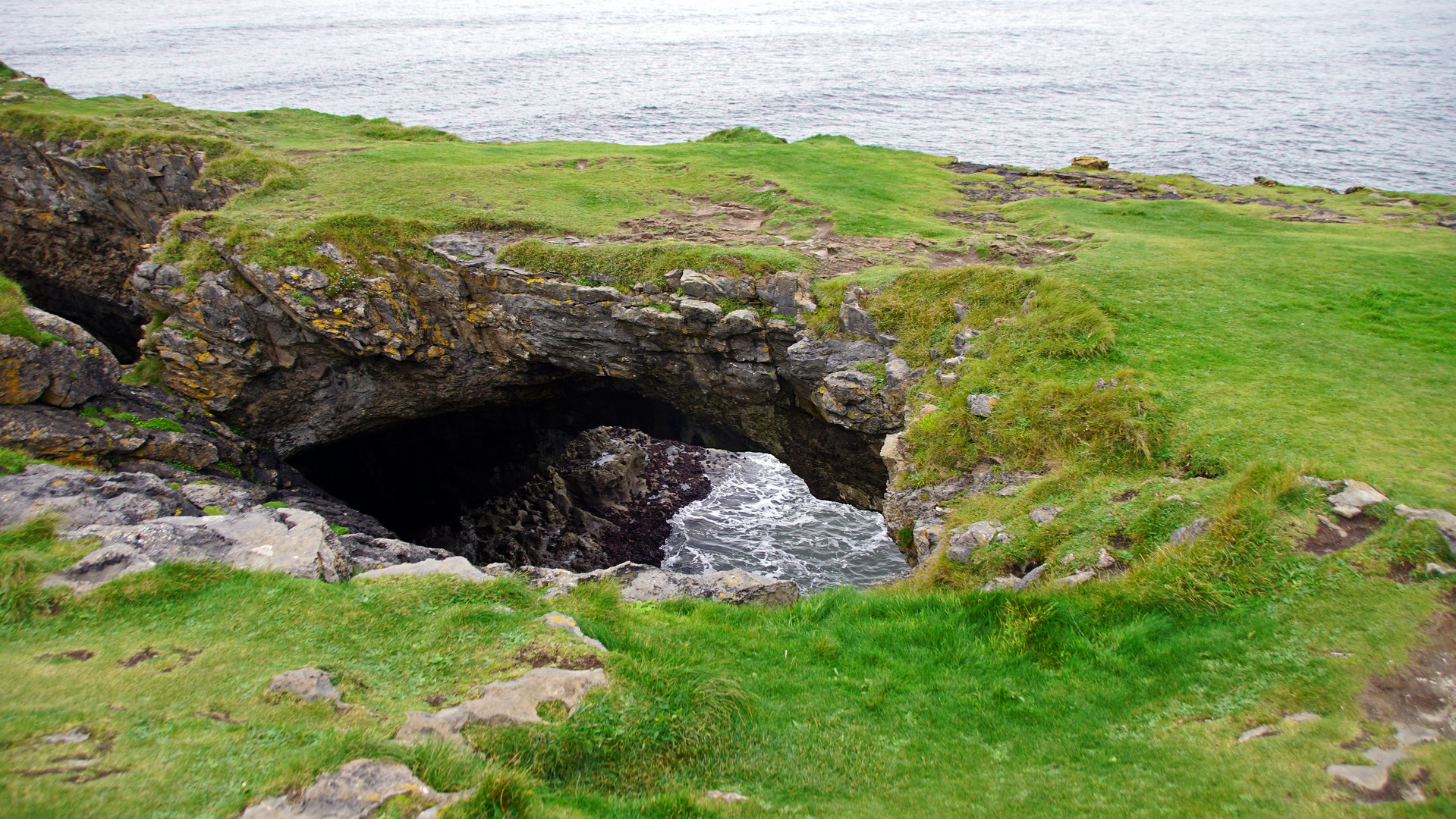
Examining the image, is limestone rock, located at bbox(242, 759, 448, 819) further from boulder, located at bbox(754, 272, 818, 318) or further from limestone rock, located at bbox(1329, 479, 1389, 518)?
boulder, located at bbox(754, 272, 818, 318)

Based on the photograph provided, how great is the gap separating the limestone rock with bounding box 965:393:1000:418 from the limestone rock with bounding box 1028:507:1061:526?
2985mm

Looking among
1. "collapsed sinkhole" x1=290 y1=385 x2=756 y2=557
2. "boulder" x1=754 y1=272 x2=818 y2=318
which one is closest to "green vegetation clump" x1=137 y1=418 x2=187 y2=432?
"collapsed sinkhole" x1=290 y1=385 x2=756 y2=557

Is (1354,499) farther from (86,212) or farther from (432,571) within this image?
(86,212)

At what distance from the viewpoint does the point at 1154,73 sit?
245 ft

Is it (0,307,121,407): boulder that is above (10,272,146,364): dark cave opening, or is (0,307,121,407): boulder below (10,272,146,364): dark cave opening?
above

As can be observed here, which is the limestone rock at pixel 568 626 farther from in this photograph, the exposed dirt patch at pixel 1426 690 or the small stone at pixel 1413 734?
the exposed dirt patch at pixel 1426 690

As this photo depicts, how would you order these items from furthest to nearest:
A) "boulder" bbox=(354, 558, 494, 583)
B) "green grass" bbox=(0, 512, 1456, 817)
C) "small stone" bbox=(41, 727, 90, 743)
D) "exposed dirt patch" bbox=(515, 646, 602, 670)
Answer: "boulder" bbox=(354, 558, 494, 583), "exposed dirt patch" bbox=(515, 646, 602, 670), "green grass" bbox=(0, 512, 1456, 817), "small stone" bbox=(41, 727, 90, 743)

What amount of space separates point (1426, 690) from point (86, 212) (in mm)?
40725

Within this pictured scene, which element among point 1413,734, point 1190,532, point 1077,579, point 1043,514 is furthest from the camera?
point 1043,514

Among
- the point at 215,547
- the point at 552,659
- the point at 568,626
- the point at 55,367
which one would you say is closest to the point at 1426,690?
the point at 552,659

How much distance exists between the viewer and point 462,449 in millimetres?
28812

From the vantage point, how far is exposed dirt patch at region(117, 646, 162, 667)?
279 inches

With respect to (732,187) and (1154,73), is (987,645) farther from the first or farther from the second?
(1154,73)

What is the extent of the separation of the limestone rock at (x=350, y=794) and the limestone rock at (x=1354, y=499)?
10436 millimetres
